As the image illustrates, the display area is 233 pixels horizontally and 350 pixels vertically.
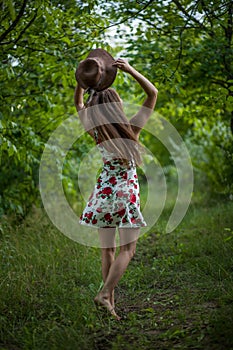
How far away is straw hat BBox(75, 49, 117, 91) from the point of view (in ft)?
9.68

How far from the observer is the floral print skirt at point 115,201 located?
294 cm

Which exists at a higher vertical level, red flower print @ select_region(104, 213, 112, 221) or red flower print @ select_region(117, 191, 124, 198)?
red flower print @ select_region(117, 191, 124, 198)

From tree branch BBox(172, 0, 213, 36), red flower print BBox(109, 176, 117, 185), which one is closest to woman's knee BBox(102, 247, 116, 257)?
red flower print BBox(109, 176, 117, 185)

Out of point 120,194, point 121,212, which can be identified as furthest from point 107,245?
point 120,194

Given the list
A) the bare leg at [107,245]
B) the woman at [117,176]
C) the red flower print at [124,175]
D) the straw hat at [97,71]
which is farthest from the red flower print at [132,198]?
the straw hat at [97,71]

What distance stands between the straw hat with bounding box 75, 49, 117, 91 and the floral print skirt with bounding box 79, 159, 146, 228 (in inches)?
21.4

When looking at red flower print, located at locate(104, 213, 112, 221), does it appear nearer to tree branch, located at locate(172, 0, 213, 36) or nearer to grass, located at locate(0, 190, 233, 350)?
grass, located at locate(0, 190, 233, 350)

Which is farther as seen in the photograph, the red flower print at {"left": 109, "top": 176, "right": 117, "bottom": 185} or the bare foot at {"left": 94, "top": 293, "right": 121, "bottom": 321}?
the red flower print at {"left": 109, "top": 176, "right": 117, "bottom": 185}

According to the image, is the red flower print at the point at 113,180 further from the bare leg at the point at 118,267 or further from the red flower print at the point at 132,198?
the bare leg at the point at 118,267

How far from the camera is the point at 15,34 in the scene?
407 cm

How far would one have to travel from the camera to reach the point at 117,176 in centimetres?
301

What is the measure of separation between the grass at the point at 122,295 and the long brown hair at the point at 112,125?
3.57 feet

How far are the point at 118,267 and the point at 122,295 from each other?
0.70 meters

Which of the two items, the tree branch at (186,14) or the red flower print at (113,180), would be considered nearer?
the red flower print at (113,180)
